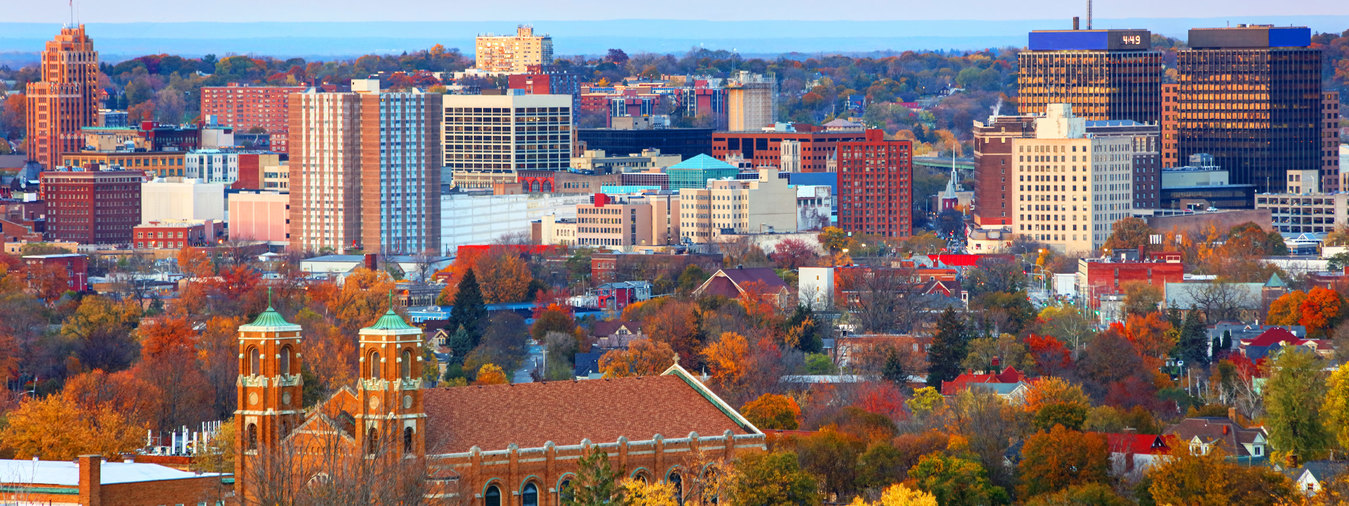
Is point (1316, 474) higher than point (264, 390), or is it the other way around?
point (264, 390)

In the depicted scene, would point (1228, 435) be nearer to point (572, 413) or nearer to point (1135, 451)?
point (1135, 451)

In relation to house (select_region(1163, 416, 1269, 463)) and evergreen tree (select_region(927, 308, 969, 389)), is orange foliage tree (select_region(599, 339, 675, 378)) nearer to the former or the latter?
evergreen tree (select_region(927, 308, 969, 389))

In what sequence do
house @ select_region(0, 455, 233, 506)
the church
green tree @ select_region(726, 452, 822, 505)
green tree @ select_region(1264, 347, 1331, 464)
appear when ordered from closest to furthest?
1. house @ select_region(0, 455, 233, 506)
2. the church
3. green tree @ select_region(726, 452, 822, 505)
4. green tree @ select_region(1264, 347, 1331, 464)

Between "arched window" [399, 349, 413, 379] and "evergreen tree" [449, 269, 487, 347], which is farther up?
"arched window" [399, 349, 413, 379]

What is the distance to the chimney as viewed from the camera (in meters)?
74.4

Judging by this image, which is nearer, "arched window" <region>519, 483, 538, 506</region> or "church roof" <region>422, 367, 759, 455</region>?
"church roof" <region>422, 367, 759, 455</region>

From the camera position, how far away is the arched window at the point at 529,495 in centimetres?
7936

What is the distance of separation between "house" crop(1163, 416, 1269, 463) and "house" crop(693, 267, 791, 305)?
6227cm

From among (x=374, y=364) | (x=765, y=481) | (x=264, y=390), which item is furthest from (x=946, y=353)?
(x=264, y=390)

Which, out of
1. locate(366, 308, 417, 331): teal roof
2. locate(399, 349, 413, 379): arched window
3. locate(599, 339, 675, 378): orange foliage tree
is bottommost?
locate(599, 339, 675, 378): orange foliage tree

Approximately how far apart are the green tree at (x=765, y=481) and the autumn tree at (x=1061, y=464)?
9.29 meters

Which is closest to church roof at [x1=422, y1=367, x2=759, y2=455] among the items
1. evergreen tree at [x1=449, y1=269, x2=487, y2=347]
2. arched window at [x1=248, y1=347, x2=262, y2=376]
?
arched window at [x1=248, y1=347, x2=262, y2=376]

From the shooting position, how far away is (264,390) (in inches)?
3061

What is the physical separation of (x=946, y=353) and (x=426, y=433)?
2041 inches
